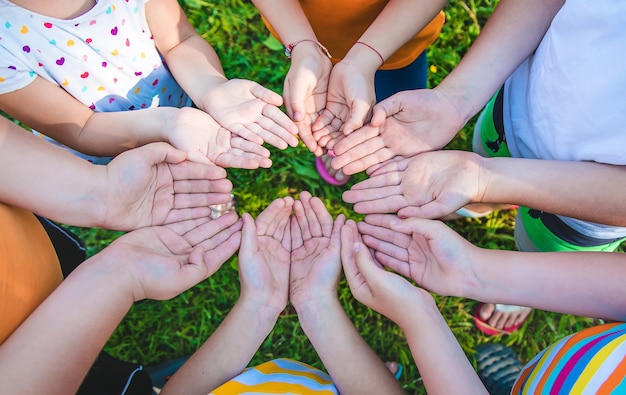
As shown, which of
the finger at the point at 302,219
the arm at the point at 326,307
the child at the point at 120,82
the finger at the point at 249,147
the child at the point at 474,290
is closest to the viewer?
the child at the point at 474,290

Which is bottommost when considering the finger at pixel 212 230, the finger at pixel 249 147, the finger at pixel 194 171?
A: the finger at pixel 212 230

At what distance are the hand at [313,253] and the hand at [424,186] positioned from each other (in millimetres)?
151

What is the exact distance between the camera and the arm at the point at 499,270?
145cm

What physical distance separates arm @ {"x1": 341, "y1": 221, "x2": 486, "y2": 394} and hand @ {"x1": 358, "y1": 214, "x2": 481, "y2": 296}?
0.07 metres

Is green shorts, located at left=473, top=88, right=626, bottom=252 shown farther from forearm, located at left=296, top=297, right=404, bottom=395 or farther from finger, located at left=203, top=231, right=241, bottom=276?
finger, located at left=203, top=231, right=241, bottom=276

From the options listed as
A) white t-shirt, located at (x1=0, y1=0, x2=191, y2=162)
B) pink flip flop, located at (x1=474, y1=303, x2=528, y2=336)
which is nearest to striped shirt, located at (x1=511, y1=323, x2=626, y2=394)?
pink flip flop, located at (x1=474, y1=303, x2=528, y2=336)

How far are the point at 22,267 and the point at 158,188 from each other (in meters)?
0.57

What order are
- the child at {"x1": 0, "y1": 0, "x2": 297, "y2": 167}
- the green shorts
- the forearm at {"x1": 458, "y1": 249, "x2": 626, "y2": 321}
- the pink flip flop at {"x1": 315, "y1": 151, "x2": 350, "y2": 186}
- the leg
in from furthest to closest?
1. the pink flip flop at {"x1": 315, "y1": 151, "x2": 350, "y2": 186}
2. the leg
3. the green shorts
4. the child at {"x1": 0, "y1": 0, "x2": 297, "y2": 167}
5. the forearm at {"x1": 458, "y1": 249, "x2": 626, "y2": 321}

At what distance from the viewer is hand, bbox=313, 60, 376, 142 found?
1823mm

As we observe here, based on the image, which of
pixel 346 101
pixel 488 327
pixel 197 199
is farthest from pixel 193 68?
pixel 488 327

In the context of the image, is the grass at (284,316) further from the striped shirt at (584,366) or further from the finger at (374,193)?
the striped shirt at (584,366)

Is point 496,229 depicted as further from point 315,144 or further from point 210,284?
point 210,284

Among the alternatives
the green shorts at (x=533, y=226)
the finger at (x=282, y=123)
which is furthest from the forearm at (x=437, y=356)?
the finger at (x=282, y=123)

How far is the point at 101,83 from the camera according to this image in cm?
173
